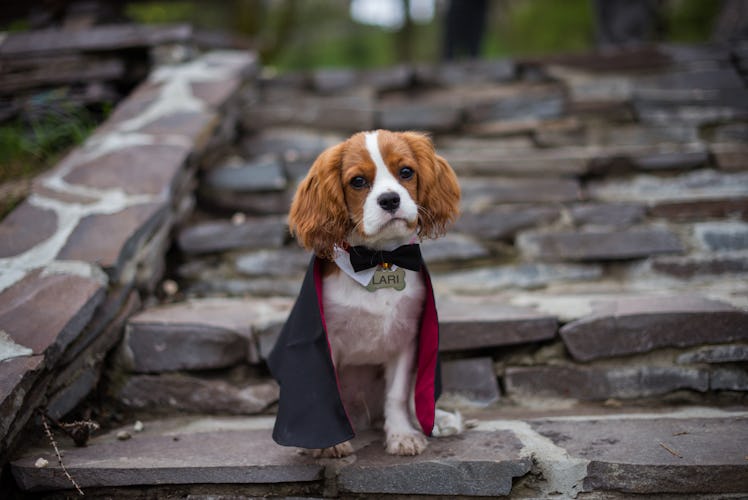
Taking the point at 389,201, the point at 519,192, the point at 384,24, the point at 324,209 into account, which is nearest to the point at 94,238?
the point at 324,209

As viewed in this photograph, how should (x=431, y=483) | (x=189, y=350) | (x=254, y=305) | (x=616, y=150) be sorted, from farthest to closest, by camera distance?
1. (x=616, y=150)
2. (x=254, y=305)
3. (x=189, y=350)
4. (x=431, y=483)

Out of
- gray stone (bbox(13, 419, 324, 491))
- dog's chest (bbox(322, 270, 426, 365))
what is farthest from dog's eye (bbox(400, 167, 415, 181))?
gray stone (bbox(13, 419, 324, 491))

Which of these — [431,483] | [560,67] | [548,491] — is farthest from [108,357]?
[560,67]

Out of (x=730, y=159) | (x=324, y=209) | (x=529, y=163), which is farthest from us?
(x=529, y=163)

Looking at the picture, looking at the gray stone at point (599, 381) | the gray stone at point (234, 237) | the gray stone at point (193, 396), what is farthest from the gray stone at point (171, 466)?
the gray stone at point (234, 237)

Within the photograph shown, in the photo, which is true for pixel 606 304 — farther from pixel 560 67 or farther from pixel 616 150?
pixel 560 67

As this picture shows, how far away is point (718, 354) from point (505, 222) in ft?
4.13

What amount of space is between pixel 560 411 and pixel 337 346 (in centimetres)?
100

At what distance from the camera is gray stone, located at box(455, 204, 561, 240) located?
325 centimetres

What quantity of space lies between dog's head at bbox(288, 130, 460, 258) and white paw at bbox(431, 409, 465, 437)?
2.37ft

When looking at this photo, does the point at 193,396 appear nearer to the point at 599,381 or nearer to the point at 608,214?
the point at 599,381

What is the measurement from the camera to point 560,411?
2.40 m

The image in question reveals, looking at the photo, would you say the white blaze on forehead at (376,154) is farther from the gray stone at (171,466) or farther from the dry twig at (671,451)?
the dry twig at (671,451)

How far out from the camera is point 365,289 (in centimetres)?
205
